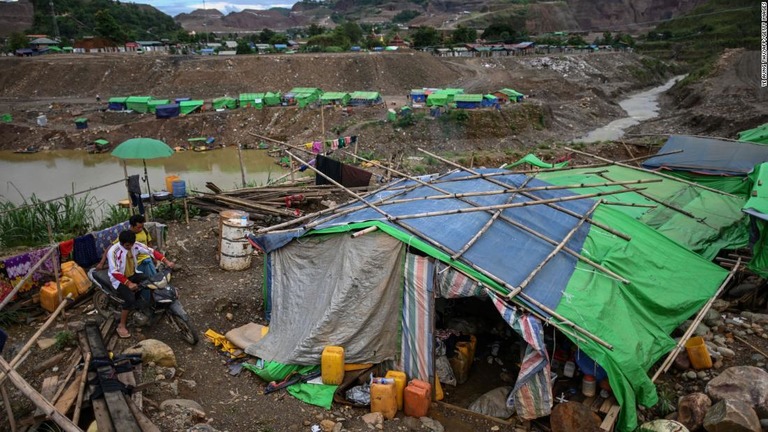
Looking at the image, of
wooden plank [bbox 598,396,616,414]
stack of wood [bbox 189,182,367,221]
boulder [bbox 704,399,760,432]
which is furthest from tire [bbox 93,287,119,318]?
boulder [bbox 704,399,760,432]

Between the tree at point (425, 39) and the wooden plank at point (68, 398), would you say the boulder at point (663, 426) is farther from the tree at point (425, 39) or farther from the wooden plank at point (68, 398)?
the tree at point (425, 39)

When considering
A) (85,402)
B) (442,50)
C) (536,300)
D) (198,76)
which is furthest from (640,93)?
(85,402)

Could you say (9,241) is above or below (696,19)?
below

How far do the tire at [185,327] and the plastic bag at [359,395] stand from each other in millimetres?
2337

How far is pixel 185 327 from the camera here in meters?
7.02

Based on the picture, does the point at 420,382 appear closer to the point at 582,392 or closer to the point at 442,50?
the point at 582,392

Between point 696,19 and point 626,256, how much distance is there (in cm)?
8081

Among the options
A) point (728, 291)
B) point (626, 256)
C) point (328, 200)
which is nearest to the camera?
point (626, 256)

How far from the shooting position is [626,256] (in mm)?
7375

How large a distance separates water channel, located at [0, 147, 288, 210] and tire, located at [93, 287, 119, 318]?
14.5m

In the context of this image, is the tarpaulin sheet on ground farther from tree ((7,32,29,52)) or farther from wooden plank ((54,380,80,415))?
tree ((7,32,29,52))

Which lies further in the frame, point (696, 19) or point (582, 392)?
point (696, 19)

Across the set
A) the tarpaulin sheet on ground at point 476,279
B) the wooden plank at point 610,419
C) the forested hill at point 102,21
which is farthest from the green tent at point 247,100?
the forested hill at point 102,21

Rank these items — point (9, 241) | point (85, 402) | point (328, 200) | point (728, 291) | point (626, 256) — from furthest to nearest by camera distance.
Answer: point (328, 200)
point (9, 241)
point (728, 291)
point (626, 256)
point (85, 402)
